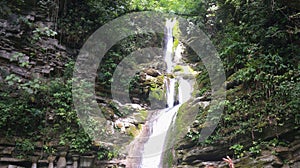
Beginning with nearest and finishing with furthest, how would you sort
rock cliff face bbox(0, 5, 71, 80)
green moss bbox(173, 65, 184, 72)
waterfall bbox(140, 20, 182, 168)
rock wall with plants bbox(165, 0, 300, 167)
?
rock wall with plants bbox(165, 0, 300, 167) → rock cliff face bbox(0, 5, 71, 80) → waterfall bbox(140, 20, 182, 168) → green moss bbox(173, 65, 184, 72)

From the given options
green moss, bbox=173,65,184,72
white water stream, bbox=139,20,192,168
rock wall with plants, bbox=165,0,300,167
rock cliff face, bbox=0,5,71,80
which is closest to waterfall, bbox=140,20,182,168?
white water stream, bbox=139,20,192,168

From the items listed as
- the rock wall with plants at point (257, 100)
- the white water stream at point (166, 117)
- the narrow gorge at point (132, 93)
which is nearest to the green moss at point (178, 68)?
the white water stream at point (166, 117)

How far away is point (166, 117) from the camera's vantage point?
31.0 ft

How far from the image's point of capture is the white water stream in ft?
26.0

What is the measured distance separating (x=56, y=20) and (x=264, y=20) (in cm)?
685

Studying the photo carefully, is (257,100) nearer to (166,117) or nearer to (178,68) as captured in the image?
(166,117)

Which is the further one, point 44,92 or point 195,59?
point 195,59

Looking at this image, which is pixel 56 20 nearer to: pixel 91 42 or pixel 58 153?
pixel 91 42

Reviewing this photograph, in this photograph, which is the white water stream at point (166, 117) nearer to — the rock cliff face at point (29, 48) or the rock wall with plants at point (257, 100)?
the rock wall with plants at point (257, 100)

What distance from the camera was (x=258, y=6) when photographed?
7145 mm

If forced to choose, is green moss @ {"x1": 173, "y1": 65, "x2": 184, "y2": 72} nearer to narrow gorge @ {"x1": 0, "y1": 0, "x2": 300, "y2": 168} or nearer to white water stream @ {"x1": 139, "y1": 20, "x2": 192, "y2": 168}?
white water stream @ {"x1": 139, "y1": 20, "x2": 192, "y2": 168}

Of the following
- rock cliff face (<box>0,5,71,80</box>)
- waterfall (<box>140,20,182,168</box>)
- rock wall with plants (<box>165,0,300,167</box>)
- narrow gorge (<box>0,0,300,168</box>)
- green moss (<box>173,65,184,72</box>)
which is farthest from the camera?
green moss (<box>173,65,184,72</box>)

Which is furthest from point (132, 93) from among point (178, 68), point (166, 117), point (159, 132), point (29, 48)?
point (29, 48)

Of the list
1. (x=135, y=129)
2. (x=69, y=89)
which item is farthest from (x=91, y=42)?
(x=135, y=129)
